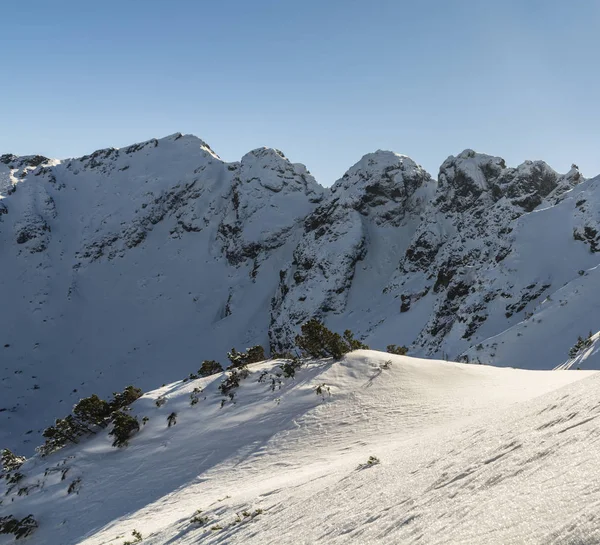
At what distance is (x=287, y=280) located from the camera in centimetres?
6103

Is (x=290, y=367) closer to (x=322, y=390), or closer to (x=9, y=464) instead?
(x=322, y=390)

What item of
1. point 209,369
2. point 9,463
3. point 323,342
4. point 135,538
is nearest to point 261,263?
point 209,369

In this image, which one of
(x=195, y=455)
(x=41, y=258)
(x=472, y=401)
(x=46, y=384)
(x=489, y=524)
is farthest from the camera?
(x=41, y=258)

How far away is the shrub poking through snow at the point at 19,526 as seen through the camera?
13.5 metres

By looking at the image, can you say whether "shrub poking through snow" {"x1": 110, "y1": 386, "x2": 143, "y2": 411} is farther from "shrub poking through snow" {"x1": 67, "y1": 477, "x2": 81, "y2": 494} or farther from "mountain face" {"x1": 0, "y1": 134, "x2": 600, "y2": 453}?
"mountain face" {"x1": 0, "y1": 134, "x2": 600, "y2": 453}

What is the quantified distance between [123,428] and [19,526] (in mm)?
4213

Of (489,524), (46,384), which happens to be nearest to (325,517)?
(489,524)

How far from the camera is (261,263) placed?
7112cm

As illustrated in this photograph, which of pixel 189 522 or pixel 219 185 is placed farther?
pixel 219 185

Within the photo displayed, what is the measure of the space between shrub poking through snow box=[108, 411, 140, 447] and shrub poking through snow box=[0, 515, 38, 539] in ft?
11.4

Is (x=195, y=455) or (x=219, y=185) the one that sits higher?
(x=219, y=185)

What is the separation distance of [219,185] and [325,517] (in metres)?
82.6

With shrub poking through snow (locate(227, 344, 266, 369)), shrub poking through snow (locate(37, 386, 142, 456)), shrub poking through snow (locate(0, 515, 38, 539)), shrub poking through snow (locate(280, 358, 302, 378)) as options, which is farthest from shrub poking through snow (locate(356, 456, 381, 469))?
shrub poking through snow (locate(37, 386, 142, 456))

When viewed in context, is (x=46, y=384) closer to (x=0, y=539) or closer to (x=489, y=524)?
(x=0, y=539)
